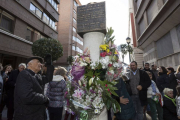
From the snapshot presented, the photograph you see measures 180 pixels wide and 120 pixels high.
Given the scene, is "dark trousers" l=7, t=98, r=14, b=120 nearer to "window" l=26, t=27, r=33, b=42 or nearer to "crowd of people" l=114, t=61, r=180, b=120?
"crowd of people" l=114, t=61, r=180, b=120

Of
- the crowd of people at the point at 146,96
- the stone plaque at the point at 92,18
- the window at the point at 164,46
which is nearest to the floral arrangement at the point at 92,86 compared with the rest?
the stone plaque at the point at 92,18

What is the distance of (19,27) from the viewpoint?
1130 centimetres

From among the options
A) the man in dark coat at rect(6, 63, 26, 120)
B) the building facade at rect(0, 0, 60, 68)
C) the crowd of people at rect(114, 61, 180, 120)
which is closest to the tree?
the building facade at rect(0, 0, 60, 68)

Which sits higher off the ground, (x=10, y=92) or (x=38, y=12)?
(x=38, y=12)

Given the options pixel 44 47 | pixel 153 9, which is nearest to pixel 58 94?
pixel 44 47

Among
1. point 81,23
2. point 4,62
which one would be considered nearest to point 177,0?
point 81,23

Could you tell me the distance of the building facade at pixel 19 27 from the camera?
9711 mm

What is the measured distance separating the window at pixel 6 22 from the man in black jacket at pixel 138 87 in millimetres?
11639

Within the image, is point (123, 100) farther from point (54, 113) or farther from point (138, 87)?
point (54, 113)

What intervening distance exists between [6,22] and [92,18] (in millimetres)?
10625

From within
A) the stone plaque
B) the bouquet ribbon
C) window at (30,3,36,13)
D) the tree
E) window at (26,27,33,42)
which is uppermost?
window at (30,3,36,13)

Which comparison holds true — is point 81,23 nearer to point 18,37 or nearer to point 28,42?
point 18,37

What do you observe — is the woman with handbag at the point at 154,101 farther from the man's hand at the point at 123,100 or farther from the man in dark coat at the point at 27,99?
the man in dark coat at the point at 27,99

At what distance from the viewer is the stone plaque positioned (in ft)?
10.7
